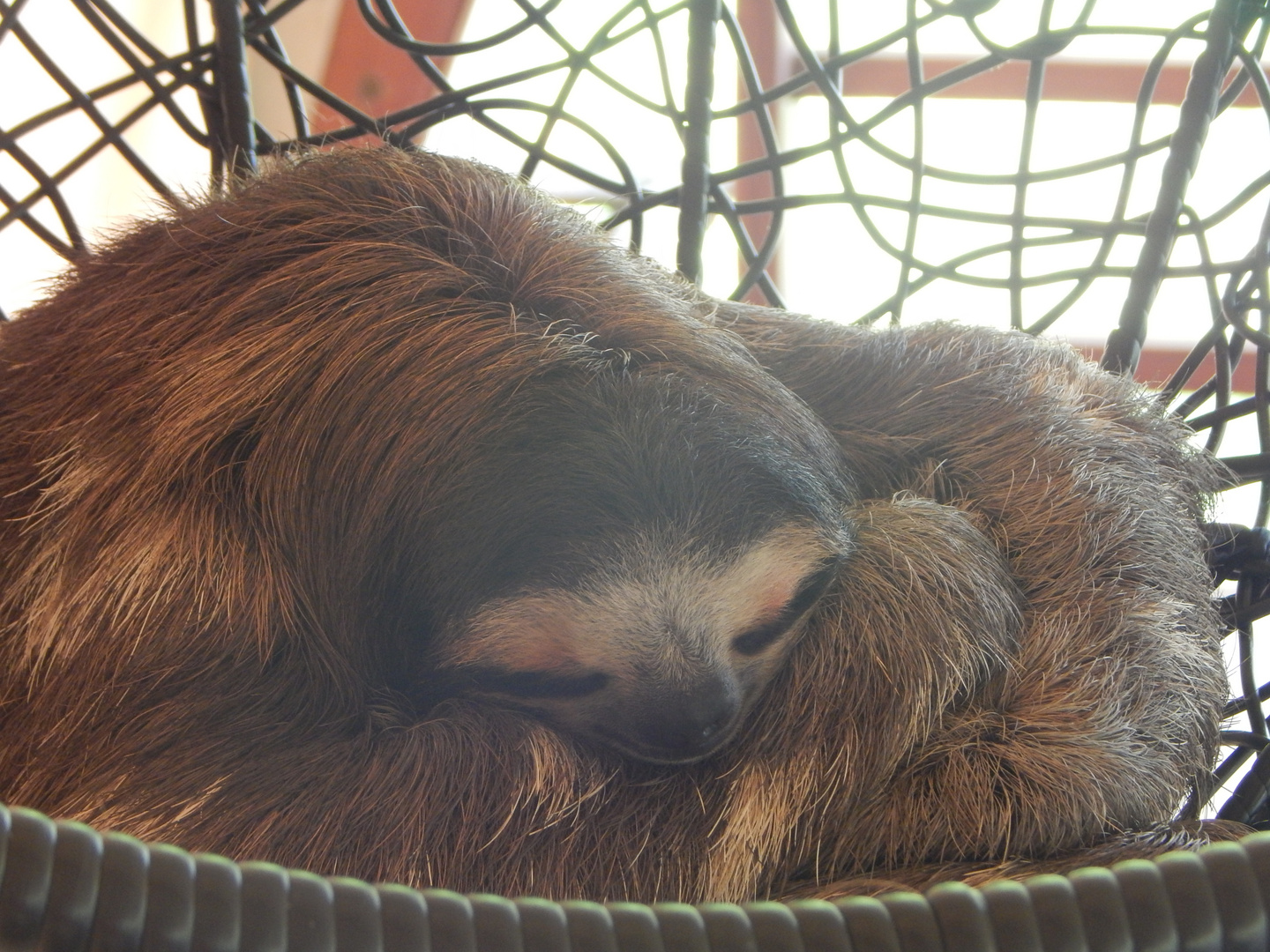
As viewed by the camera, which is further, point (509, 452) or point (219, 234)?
point (219, 234)

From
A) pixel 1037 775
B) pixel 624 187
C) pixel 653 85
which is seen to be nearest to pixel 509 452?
pixel 1037 775

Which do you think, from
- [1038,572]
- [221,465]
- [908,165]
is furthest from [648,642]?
[908,165]

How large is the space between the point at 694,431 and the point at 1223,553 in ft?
2.78

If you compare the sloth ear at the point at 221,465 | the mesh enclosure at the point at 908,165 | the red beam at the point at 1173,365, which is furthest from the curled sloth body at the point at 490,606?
the red beam at the point at 1173,365

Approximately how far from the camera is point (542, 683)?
928mm

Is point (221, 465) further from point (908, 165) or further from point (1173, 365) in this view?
point (1173, 365)

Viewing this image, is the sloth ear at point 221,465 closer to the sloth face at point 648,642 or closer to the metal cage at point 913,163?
the sloth face at point 648,642

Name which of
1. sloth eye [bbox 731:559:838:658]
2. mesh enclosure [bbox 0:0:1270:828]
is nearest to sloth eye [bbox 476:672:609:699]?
sloth eye [bbox 731:559:838:658]

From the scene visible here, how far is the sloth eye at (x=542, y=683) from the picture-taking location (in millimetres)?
896

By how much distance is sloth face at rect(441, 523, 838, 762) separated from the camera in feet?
2.83

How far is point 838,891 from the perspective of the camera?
90 cm

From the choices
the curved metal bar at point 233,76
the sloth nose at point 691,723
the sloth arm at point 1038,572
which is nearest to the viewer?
the sloth nose at point 691,723

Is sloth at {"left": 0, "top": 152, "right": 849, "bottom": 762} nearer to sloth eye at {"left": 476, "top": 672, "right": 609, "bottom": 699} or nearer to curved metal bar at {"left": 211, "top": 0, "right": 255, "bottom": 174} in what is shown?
sloth eye at {"left": 476, "top": 672, "right": 609, "bottom": 699}

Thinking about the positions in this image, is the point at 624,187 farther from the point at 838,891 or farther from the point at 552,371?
the point at 838,891
